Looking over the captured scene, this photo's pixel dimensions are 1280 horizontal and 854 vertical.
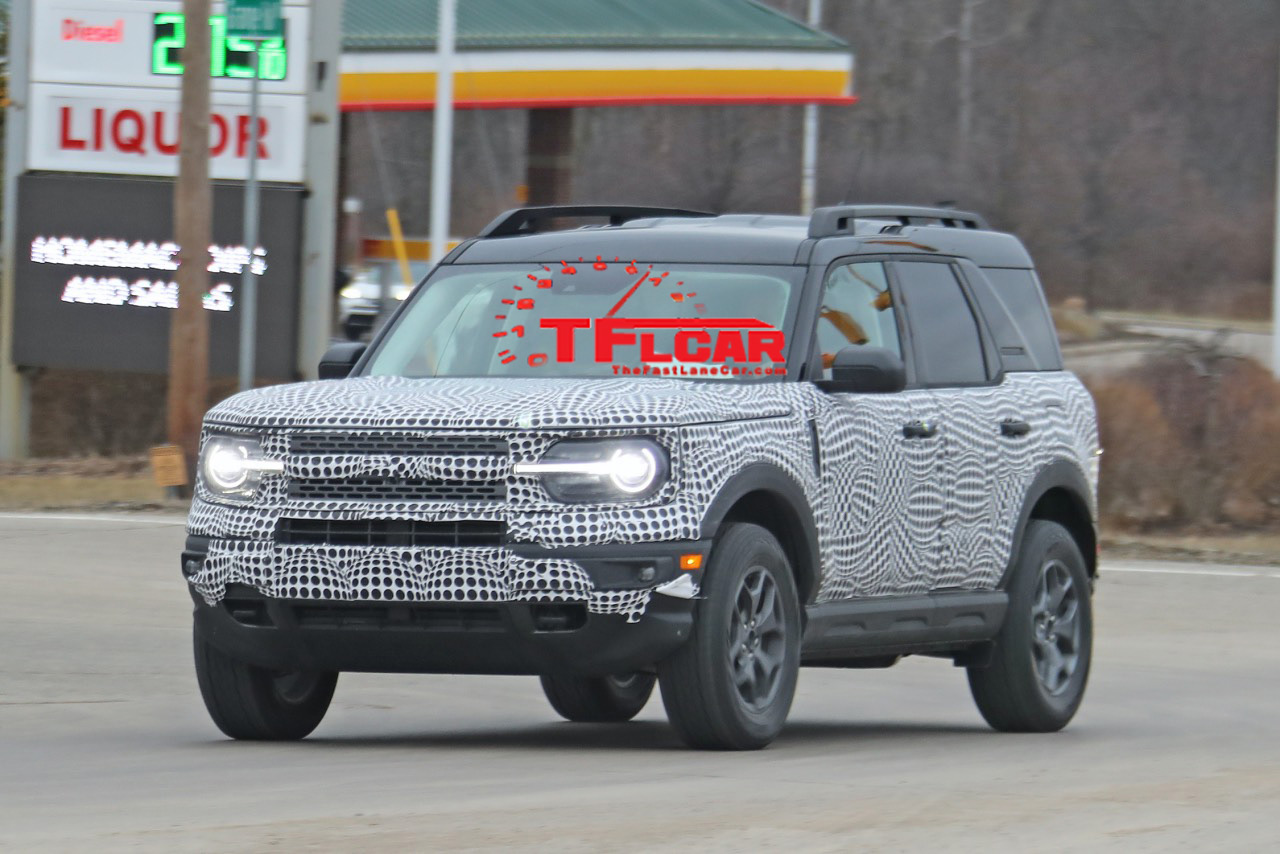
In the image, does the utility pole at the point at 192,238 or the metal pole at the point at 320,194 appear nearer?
the utility pole at the point at 192,238

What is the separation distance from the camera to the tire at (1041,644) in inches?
397

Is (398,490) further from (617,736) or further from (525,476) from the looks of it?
(617,736)

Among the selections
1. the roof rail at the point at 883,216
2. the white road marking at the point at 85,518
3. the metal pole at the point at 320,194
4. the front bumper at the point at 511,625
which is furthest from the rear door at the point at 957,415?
the metal pole at the point at 320,194

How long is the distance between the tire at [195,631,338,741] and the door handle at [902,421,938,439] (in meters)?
2.26

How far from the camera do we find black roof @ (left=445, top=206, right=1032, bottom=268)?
9195mm

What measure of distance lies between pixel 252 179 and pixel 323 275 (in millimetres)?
2880

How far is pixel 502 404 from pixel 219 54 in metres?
16.7

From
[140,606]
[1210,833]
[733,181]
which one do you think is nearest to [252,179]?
[140,606]

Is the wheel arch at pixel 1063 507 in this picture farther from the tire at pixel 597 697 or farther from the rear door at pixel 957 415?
the tire at pixel 597 697

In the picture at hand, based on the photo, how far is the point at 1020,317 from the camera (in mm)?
10680

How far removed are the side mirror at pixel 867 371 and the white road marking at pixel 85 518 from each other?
10.4 metres

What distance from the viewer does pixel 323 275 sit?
24.1m

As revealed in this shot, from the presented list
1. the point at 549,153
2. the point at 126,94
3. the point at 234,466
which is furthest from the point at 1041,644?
the point at 549,153

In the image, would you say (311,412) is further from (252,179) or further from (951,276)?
(252,179)
